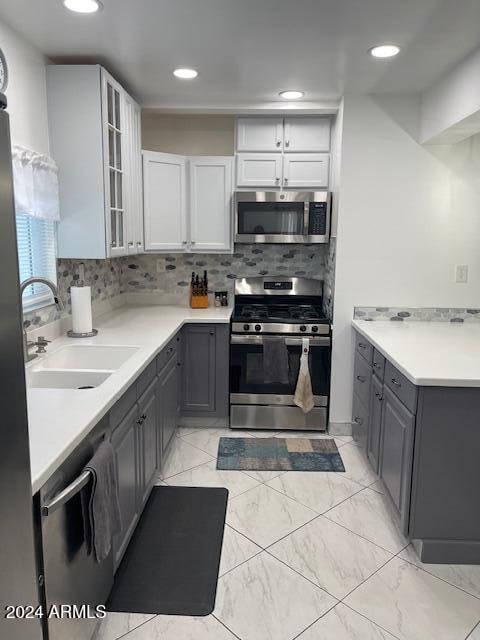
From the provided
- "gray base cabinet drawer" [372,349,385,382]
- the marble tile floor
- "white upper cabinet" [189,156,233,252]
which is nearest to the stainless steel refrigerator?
the marble tile floor

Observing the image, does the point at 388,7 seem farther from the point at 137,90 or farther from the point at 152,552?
the point at 152,552

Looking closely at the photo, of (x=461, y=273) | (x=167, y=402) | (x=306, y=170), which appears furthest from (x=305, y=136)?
(x=167, y=402)

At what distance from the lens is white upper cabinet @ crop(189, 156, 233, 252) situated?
3.73m

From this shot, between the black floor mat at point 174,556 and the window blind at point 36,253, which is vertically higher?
the window blind at point 36,253

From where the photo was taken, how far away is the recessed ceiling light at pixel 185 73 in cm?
279

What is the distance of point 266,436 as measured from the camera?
359 cm

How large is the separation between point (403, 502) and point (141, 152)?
287cm

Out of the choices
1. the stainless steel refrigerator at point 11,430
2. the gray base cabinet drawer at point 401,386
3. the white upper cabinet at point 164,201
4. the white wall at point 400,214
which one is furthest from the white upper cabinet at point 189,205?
the stainless steel refrigerator at point 11,430

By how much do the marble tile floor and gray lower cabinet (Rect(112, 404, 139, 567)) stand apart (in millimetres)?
301

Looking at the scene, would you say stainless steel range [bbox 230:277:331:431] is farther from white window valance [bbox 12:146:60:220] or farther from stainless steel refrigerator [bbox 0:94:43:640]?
stainless steel refrigerator [bbox 0:94:43:640]

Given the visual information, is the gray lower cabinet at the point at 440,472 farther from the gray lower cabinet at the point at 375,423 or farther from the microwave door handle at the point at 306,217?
the microwave door handle at the point at 306,217

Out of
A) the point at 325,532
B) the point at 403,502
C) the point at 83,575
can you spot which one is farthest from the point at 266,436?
the point at 83,575

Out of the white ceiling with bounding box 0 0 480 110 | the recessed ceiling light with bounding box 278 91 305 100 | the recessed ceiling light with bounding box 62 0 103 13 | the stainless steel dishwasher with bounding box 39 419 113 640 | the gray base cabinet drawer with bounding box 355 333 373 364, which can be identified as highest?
the recessed ceiling light with bounding box 278 91 305 100

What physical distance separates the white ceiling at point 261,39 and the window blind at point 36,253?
2.98ft
